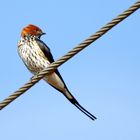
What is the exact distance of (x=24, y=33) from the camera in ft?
27.9

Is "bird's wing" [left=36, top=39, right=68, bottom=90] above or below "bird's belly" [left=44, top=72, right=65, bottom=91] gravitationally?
above

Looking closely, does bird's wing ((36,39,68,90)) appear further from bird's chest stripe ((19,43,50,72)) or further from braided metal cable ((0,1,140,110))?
braided metal cable ((0,1,140,110))

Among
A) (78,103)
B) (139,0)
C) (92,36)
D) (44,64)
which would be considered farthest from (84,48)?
(44,64)

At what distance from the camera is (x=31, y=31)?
8.62 metres

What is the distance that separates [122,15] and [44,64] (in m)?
3.54

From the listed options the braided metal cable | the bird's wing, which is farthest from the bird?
the braided metal cable

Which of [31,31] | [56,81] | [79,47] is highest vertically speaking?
[79,47]

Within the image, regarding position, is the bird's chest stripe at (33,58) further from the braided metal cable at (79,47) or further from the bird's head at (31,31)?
the braided metal cable at (79,47)

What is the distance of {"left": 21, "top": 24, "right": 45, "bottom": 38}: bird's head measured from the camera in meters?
8.48

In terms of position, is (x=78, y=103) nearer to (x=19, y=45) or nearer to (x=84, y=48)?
(x=19, y=45)

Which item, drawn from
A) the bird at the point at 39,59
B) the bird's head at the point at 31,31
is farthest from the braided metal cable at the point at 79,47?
the bird's head at the point at 31,31

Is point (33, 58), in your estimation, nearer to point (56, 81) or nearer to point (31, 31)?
point (56, 81)

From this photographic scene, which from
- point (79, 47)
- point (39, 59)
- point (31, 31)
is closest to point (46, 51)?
point (39, 59)

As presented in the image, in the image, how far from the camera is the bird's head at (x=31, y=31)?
848cm
